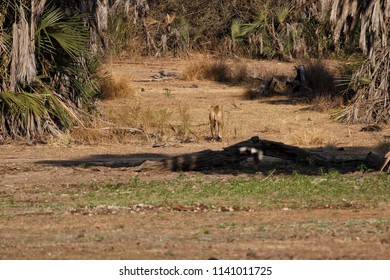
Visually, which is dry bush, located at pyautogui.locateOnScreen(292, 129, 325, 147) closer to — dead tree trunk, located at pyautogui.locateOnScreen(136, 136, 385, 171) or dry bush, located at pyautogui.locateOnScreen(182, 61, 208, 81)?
dead tree trunk, located at pyautogui.locateOnScreen(136, 136, 385, 171)

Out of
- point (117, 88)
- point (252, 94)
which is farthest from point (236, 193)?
point (252, 94)

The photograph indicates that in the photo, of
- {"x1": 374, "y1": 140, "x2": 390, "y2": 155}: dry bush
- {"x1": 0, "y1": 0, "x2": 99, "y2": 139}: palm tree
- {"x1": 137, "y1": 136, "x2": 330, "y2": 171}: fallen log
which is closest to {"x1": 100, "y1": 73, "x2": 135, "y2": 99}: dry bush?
{"x1": 0, "y1": 0, "x2": 99, "y2": 139}: palm tree

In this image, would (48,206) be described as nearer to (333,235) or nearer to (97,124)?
(333,235)

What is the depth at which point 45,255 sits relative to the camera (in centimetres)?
845

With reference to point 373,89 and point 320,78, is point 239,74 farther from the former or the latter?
point 373,89

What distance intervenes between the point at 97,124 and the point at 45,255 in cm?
1050

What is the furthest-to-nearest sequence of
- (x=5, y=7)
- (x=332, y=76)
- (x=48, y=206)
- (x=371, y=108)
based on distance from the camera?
(x=332, y=76)
(x=371, y=108)
(x=5, y=7)
(x=48, y=206)

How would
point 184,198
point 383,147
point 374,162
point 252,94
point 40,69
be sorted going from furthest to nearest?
1. point 252,94
2. point 40,69
3. point 383,147
4. point 374,162
5. point 184,198

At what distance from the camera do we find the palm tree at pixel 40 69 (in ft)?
57.0

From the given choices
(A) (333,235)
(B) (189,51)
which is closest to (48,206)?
(A) (333,235)

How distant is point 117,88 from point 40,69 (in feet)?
20.1

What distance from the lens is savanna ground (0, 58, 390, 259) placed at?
8.84 metres

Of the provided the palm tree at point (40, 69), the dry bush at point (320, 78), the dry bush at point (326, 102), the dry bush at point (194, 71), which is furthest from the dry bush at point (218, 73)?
the palm tree at point (40, 69)

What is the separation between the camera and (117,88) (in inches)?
962
